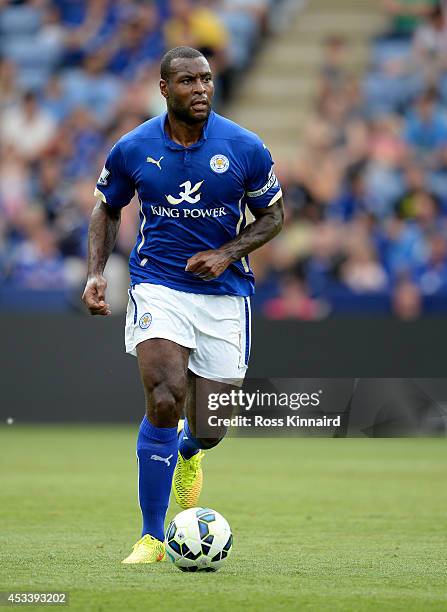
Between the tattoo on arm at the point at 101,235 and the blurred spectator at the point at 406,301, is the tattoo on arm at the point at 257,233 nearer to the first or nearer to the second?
the tattoo on arm at the point at 101,235

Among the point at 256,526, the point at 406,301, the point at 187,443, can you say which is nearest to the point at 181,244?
the point at 187,443

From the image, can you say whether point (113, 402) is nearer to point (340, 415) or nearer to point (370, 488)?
point (370, 488)

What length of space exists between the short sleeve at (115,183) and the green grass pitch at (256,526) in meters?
1.84

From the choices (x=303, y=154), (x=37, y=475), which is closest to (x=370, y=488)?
(x=37, y=475)

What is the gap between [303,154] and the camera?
18.8 metres

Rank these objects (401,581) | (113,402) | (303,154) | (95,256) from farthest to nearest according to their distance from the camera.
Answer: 1. (303,154)
2. (113,402)
3. (95,256)
4. (401,581)

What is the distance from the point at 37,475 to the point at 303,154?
815cm

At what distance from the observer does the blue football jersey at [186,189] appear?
7.59 metres

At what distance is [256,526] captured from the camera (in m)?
8.85

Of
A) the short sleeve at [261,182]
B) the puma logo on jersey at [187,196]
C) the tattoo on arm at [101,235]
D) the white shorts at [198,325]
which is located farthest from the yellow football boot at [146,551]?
the short sleeve at [261,182]

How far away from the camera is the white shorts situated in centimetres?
745

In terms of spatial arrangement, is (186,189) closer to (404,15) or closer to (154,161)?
(154,161)

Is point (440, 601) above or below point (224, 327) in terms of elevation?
below

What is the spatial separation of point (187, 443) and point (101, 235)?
4.34 feet
